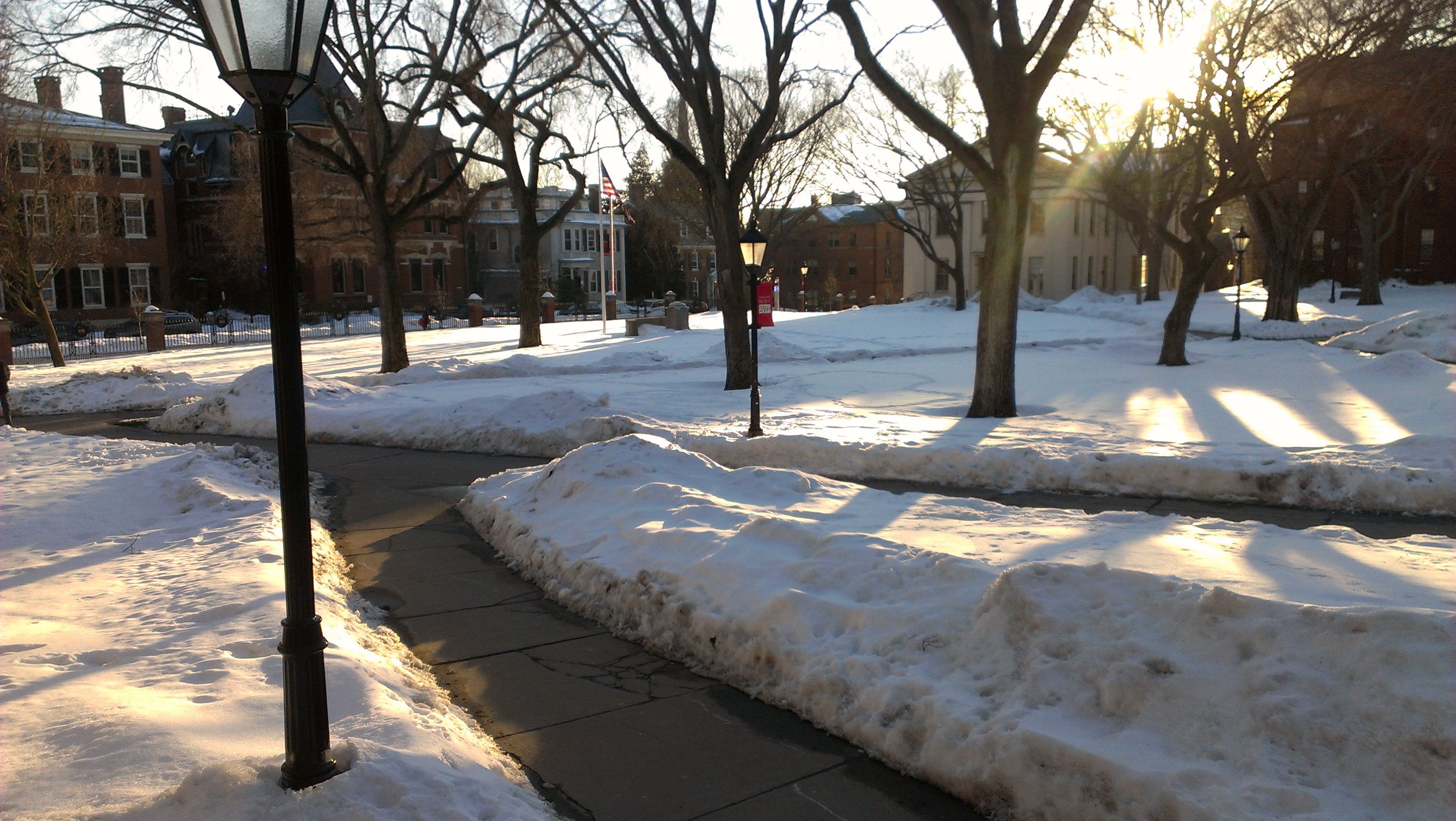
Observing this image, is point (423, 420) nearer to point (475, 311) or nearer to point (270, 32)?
point (270, 32)

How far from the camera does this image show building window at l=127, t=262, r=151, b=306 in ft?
166

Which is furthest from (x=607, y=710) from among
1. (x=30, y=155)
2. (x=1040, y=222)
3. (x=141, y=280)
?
(x=1040, y=222)

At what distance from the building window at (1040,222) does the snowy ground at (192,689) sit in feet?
176

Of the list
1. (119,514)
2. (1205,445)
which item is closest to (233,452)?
(119,514)

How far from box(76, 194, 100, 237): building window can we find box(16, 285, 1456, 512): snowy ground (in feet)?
17.8

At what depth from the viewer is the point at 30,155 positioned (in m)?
31.3

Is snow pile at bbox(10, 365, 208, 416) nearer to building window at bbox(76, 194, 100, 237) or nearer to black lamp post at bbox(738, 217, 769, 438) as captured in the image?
building window at bbox(76, 194, 100, 237)

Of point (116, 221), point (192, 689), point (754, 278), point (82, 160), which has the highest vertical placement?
point (82, 160)

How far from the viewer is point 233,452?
1247 cm

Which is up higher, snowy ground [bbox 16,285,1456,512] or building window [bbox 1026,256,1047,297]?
building window [bbox 1026,256,1047,297]

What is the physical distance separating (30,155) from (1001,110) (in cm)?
3132

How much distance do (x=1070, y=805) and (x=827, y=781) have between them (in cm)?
112

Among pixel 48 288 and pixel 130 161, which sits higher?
pixel 130 161

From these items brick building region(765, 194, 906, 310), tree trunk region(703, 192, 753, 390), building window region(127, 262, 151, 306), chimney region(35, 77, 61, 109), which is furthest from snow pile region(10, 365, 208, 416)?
brick building region(765, 194, 906, 310)
